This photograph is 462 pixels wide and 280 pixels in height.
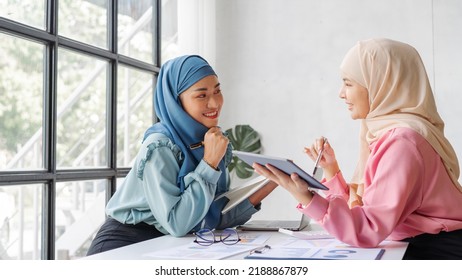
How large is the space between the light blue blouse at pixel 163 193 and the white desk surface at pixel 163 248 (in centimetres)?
7

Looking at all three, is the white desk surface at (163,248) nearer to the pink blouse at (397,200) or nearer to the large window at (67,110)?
the pink blouse at (397,200)

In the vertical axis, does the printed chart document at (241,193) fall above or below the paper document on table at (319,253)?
above

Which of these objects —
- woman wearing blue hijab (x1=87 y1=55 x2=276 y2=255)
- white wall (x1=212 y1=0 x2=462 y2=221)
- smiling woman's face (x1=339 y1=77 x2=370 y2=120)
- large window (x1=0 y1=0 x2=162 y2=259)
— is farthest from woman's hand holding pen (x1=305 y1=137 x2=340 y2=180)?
white wall (x1=212 y1=0 x2=462 y2=221)

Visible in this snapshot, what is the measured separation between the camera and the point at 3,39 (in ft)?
8.93

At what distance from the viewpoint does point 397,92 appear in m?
Result: 1.89

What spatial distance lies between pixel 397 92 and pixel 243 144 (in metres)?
2.83

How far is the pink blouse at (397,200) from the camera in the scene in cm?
174

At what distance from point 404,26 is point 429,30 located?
6.5 inches

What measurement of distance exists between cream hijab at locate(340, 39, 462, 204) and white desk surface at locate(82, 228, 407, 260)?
27 centimetres

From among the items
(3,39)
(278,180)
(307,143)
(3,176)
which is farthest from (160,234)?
(307,143)

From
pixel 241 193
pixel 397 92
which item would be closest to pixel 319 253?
pixel 397 92

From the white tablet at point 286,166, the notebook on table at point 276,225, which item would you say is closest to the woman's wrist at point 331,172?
the notebook on table at point 276,225
